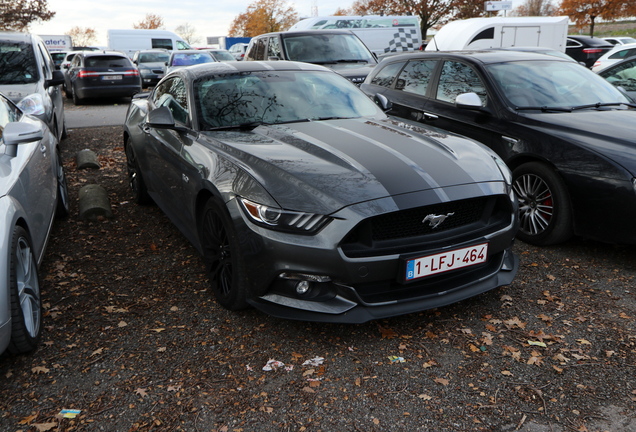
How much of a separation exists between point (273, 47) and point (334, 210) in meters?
8.70

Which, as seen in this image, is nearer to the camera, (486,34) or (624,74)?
(624,74)

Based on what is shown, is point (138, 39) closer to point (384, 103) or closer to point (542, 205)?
point (384, 103)

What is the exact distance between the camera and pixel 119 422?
7.97 ft

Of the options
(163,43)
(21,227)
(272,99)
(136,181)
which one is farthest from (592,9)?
(21,227)

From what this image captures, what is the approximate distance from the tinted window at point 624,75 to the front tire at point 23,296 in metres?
6.94

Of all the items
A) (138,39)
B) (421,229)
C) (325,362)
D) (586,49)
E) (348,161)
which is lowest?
(325,362)

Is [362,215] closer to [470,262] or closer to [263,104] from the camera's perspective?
[470,262]

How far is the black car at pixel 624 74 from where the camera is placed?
6.61 metres

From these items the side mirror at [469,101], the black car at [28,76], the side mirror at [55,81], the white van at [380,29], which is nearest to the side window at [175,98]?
the side mirror at [469,101]

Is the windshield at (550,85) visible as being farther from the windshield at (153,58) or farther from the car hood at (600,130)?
the windshield at (153,58)

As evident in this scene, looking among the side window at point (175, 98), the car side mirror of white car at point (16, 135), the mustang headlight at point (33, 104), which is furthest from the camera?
the mustang headlight at point (33, 104)

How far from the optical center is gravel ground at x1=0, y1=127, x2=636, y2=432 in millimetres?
2453

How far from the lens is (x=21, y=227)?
119 inches

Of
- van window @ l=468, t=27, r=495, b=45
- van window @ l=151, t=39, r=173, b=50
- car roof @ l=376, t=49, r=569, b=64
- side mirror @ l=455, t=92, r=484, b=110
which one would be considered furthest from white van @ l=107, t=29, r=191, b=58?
side mirror @ l=455, t=92, r=484, b=110
